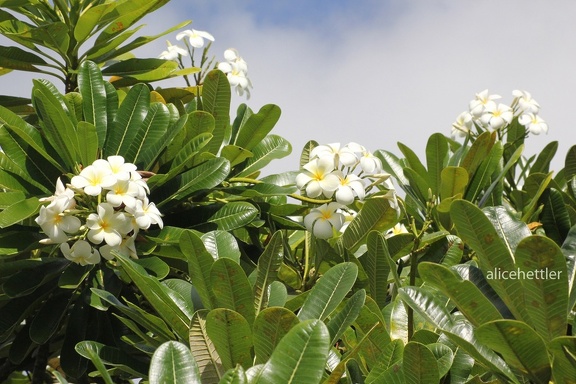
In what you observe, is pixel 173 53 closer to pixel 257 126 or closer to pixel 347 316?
pixel 257 126

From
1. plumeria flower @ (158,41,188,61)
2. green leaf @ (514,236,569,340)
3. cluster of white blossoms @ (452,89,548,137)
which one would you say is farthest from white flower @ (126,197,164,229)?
cluster of white blossoms @ (452,89,548,137)

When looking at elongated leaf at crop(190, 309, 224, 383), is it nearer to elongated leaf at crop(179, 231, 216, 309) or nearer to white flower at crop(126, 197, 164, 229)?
elongated leaf at crop(179, 231, 216, 309)

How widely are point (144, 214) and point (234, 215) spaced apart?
33cm

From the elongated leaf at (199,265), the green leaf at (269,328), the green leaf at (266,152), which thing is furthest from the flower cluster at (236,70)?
the green leaf at (269,328)

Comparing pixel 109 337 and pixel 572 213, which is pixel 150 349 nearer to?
pixel 109 337

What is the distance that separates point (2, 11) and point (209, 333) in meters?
2.25

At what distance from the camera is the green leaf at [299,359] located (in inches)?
55.6

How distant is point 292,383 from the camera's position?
4.64 feet

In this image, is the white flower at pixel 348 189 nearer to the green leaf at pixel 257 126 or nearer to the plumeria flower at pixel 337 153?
the plumeria flower at pixel 337 153

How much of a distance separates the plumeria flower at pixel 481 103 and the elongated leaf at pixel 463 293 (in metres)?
2.45

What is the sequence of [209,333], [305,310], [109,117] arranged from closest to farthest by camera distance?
[209,333] < [305,310] < [109,117]

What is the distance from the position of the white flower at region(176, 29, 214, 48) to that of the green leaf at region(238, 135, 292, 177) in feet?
3.25

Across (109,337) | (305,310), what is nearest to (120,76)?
(109,337)

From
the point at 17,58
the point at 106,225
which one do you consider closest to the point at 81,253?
the point at 106,225
